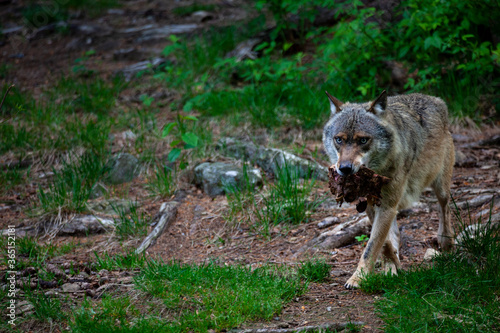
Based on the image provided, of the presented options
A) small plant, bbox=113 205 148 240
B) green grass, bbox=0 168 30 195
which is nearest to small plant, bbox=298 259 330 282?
small plant, bbox=113 205 148 240

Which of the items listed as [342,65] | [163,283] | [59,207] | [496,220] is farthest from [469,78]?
[59,207]

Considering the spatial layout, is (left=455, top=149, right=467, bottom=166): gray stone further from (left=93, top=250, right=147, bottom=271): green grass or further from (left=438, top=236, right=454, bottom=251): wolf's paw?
(left=93, top=250, right=147, bottom=271): green grass

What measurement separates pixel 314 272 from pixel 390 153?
139cm

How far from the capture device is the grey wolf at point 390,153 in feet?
13.8

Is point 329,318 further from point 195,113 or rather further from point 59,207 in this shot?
point 195,113

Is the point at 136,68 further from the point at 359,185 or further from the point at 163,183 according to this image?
the point at 359,185

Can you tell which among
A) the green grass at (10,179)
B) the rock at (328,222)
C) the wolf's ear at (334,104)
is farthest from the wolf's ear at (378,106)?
the green grass at (10,179)

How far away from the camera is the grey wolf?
4.21 m

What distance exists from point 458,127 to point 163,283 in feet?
19.8

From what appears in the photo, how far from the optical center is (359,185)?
3.99 meters

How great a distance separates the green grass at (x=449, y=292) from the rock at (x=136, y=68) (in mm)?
8582

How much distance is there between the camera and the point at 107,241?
5887 mm

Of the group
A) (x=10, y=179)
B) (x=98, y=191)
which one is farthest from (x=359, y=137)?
(x=10, y=179)

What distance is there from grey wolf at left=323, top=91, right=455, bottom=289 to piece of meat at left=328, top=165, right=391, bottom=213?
0.09 meters
